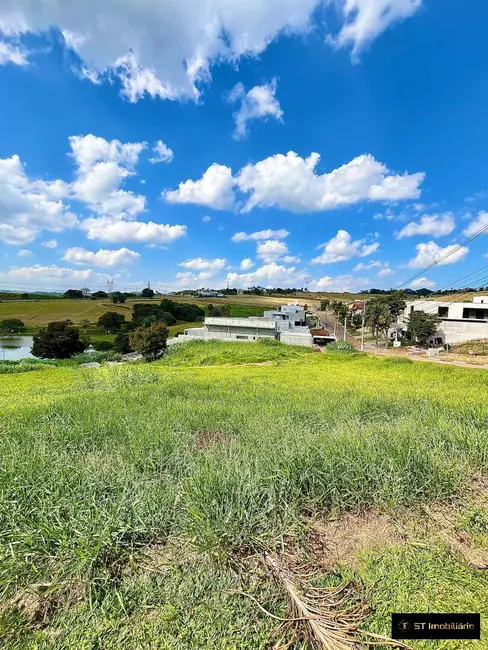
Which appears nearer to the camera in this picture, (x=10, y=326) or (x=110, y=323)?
(x=10, y=326)

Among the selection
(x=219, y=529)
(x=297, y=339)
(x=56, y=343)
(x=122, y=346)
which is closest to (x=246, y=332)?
(x=297, y=339)

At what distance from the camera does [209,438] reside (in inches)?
202

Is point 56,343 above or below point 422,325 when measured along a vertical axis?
below

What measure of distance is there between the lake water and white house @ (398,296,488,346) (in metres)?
51.4

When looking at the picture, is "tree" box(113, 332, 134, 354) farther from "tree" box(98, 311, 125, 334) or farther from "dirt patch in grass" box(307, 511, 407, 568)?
"dirt patch in grass" box(307, 511, 407, 568)

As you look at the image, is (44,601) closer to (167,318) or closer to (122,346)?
(122,346)

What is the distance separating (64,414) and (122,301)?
9432 cm

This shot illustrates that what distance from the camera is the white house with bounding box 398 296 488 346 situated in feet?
115

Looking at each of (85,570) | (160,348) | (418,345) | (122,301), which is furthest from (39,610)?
(122,301)

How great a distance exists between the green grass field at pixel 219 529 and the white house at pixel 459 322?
123 feet

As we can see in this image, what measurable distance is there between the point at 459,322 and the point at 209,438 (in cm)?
4023

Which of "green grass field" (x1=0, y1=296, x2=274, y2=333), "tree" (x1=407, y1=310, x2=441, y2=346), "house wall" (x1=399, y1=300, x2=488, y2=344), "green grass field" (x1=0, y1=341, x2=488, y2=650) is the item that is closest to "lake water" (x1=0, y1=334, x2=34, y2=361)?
"green grass field" (x1=0, y1=296, x2=274, y2=333)

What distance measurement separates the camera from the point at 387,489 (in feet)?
10.7

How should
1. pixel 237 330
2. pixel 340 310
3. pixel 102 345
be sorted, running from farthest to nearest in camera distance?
pixel 340 310 < pixel 102 345 < pixel 237 330
